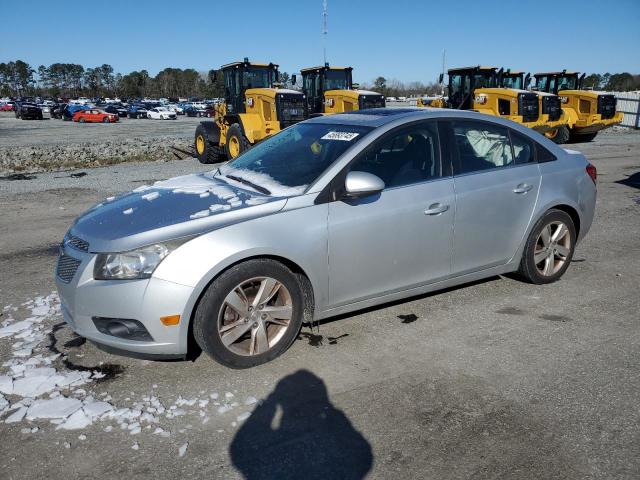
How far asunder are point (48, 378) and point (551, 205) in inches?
164

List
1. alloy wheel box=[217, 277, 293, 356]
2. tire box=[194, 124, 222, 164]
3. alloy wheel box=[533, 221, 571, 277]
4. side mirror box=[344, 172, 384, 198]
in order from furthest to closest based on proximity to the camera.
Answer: tire box=[194, 124, 222, 164] < alloy wheel box=[533, 221, 571, 277] < side mirror box=[344, 172, 384, 198] < alloy wheel box=[217, 277, 293, 356]

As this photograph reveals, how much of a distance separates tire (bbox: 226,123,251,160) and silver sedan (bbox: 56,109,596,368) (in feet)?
31.8

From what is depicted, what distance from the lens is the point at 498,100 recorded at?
18.3m

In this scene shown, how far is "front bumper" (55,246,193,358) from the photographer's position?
305cm

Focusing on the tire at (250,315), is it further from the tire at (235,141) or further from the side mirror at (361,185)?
the tire at (235,141)

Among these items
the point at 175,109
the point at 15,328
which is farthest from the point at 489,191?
the point at 175,109

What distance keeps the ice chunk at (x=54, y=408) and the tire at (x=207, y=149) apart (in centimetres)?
1247

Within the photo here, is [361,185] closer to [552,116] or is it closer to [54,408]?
[54,408]

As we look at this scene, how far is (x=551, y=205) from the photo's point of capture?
4.63 meters

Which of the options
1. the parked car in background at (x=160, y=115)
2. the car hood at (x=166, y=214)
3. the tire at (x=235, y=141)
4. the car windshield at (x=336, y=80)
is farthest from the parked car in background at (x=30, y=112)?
the car hood at (x=166, y=214)

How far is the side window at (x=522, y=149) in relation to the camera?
15.0 ft

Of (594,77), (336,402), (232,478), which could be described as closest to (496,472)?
(336,402)

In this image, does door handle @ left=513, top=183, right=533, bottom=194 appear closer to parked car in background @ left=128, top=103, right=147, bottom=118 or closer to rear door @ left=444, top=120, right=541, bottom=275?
rear door @ left=444, top=120, right=541, bottom=275

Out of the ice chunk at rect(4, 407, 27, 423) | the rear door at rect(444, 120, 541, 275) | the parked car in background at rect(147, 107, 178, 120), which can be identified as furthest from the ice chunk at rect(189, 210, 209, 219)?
the parked car in background at rect(147, 107, 178, 120)
